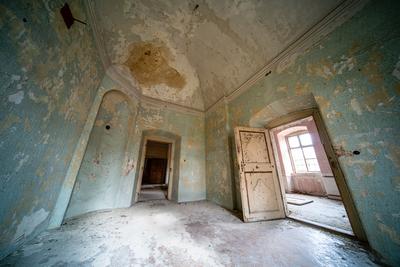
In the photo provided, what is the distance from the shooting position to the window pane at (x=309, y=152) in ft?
20.4

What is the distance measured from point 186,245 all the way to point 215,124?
11.5ft

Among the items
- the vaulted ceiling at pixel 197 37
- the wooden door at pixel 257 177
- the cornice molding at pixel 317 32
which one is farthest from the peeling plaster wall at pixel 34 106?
the cornice molding at pixel 317 32

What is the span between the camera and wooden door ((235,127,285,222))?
268 cm

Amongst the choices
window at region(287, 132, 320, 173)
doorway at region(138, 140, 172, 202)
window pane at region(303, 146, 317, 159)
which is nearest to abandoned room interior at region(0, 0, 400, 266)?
window at region(287, 132, 320, 173)

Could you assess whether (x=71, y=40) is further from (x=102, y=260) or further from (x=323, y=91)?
(x=323, y=91)

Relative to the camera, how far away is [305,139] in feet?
21.5

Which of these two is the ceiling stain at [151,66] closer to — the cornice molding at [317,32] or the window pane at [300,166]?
the cornice molding at [317,32]

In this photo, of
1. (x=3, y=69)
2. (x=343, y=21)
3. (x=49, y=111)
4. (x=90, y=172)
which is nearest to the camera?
(x=3, y=69)

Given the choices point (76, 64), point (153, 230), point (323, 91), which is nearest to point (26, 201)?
point (153, 230)

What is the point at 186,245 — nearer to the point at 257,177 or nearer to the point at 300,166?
the point at 257,177

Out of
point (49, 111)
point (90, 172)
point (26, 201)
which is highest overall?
point (49, 111)

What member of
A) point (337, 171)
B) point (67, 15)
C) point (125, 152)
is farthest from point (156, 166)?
point (337, 171)

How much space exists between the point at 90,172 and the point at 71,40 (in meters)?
2.66

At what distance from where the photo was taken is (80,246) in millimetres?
1635
